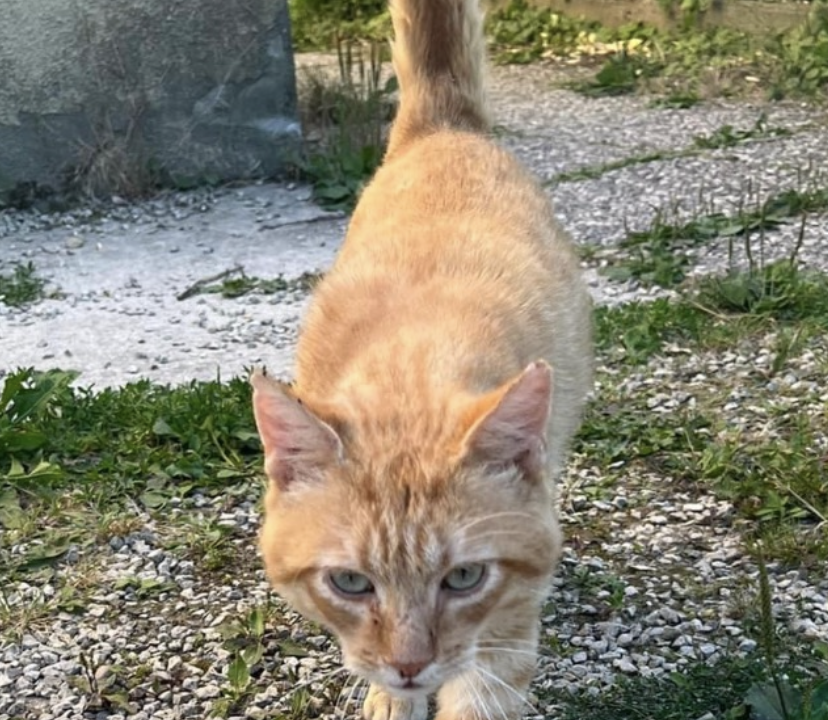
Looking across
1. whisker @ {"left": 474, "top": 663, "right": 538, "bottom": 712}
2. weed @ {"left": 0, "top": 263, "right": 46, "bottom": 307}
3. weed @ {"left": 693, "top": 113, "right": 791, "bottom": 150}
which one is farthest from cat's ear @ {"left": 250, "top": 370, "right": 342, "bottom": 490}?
weed @ {"left": 693, "top": 113, "right": 791, "bottom": 150}

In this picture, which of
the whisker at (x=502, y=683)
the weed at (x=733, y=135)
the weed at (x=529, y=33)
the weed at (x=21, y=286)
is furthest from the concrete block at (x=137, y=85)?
the whisker at (x=502, y=683)

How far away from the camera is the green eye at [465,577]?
2.62 meters

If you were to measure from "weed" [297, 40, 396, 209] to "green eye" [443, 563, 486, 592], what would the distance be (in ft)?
15.6

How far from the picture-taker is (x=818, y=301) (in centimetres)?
519

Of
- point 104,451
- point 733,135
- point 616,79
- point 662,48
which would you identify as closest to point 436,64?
point 104,451

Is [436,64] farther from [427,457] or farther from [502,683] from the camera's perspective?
[502,683]

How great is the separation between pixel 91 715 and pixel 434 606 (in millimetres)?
1169

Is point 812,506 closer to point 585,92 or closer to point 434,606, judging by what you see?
point 434,606

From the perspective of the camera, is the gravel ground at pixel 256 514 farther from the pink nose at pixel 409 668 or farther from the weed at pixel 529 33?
the weed at pixel 529 33

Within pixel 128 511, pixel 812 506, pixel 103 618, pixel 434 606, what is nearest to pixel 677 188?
pixel 812 506

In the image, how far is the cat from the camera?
260 centimetres

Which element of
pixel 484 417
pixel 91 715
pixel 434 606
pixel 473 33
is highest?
pixel 473 33

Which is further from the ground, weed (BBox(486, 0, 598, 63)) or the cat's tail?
the cat's tail

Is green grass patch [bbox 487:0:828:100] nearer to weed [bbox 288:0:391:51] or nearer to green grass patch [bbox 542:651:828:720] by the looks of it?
weed [bbox 288:0:391:51]
